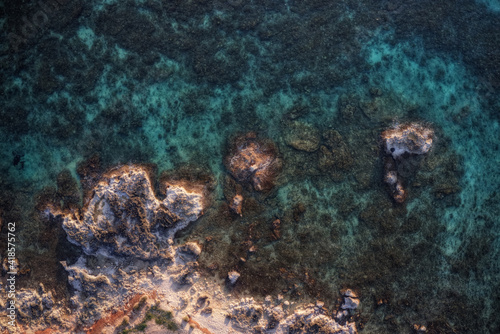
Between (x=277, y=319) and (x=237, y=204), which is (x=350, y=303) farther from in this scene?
(x=237, y=204)

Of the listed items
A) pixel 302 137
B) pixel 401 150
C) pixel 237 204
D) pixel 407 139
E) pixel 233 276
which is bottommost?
pixel 233 276

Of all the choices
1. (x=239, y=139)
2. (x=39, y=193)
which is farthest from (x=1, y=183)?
(x=239, y=139)

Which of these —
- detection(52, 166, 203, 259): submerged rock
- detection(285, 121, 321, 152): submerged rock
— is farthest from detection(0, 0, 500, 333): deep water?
detection(52, 166, 203, 259): submerged rock

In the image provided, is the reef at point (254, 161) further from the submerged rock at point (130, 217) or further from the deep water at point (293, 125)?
the submerged rock at point (130, 217)

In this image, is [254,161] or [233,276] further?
[254,161]

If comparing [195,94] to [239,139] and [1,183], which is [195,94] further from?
[1,183]

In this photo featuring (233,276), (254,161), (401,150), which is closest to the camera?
(233,276)

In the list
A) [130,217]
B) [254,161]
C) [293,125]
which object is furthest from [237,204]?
[130,217]
